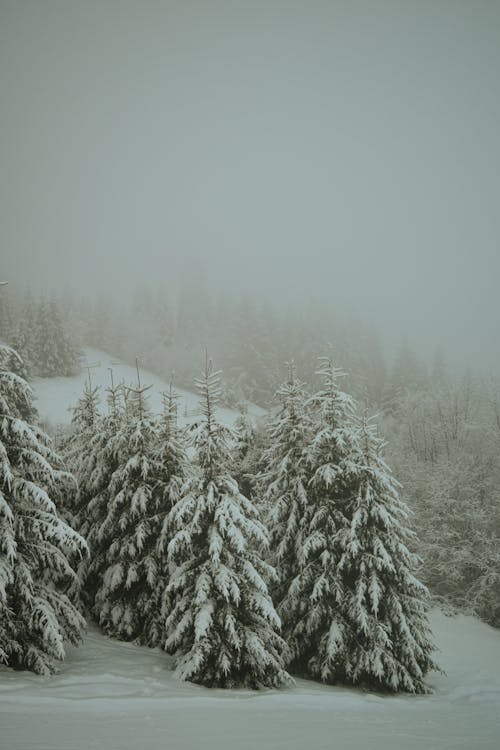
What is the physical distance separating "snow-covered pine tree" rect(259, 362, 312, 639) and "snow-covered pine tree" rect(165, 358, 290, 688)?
6.19 feet

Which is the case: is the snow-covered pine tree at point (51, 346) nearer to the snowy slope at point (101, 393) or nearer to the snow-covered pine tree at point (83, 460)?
the snowy slope at point (101, 393)

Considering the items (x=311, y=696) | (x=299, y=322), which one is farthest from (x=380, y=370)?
(x=311, y=696)

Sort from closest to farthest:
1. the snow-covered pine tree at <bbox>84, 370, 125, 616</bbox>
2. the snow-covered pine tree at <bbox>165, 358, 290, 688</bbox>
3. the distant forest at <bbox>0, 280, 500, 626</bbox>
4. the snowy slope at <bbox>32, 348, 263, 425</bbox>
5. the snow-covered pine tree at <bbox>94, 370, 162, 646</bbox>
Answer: the snow-covered pine tree at <bbox>165, 358, 290, 688</bbox>, the snow-covered pine tree at <bbox>94, 370, 162, 646</bbox>, the snow-covered pine tree at <bbox>84, 370, 125, 616</bbox>, the distant forest at <bbox>0, 280, 500, 626</bbox>, the snowy slope at <bbox>32, 348, 263, 425</bbox>

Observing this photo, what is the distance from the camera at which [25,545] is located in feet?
35.9

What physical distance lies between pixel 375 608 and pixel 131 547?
25.1 ft

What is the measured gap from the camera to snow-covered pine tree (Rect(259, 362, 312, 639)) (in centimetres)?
1483

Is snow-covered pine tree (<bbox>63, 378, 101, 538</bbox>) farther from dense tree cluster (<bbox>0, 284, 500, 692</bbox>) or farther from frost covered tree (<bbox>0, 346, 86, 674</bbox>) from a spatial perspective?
frost covered tree (<bbox>0, 346, 86, 674</bbox>)

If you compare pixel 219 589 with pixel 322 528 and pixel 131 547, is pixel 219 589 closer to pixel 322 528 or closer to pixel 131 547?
pixel 131 547

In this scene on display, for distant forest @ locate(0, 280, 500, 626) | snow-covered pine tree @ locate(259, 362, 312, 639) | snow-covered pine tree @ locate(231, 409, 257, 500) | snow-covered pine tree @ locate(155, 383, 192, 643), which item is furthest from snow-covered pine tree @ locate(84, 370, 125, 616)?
distant forest @ locate(0, 280, 500, 626)

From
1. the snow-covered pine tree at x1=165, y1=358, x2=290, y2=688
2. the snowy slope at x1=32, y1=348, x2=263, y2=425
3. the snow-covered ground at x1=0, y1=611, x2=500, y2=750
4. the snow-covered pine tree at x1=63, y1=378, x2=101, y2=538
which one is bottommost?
the snow-covered ground at x1=0, y1=611, x2=500, y2=750

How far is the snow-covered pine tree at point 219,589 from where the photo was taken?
11547mm

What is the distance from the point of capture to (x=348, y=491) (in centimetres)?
1530

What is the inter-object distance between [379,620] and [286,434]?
6498 millimetres

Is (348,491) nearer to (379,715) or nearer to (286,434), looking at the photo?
(286,434)
